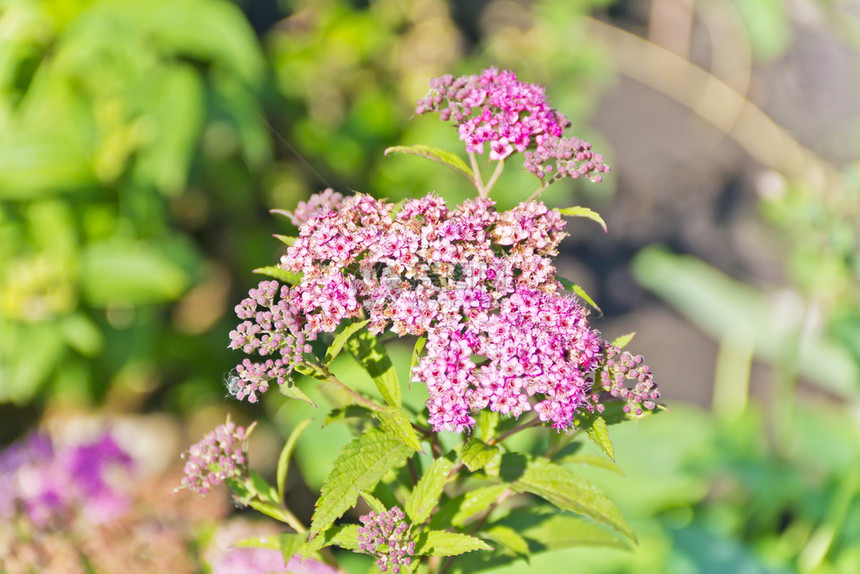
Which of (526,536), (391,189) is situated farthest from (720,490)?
(526,536)

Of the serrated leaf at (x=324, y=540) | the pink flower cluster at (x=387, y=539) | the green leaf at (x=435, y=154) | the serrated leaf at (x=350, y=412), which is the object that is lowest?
the serrated leaf at (x=324, y=540)

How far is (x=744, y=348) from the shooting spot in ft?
11.4

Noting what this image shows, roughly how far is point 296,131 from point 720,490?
100 inches

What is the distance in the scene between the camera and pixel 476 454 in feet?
3.01

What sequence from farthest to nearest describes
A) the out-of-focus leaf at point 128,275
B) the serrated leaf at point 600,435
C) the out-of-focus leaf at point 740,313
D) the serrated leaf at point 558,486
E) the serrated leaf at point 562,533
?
the out-of-focus leaf at point 740,313 < the out-of-focus leaf at point 128,275 < the serrated leaf at point 562,533 < the serrated leaf at point 558,486 < the serrated leaf at point 600,435

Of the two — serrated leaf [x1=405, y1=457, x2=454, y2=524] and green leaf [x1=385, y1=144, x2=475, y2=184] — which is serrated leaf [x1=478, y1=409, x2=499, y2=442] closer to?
serrated leaf [x1=405, y1=457, x2=454, y2=524]

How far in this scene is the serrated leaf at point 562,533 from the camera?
3.99 ft

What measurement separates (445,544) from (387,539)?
78 mm

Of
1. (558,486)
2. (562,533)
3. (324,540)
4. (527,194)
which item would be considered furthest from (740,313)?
(324,540)

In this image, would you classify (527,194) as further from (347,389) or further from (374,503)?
(374,503)

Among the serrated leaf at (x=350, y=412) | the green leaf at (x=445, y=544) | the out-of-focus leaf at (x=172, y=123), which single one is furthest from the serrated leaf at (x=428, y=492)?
the out-of-focus leaf at (x=172, y=123)

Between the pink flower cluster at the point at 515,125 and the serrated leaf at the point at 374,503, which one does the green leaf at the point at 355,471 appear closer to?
the serrated leaf at the point at 374,503

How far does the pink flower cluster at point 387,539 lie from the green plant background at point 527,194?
259mm

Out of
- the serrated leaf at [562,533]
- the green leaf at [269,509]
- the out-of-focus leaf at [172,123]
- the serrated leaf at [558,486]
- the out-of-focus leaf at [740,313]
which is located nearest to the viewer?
the serrated leaf at [558,486]
